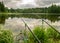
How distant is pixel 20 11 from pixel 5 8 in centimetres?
199

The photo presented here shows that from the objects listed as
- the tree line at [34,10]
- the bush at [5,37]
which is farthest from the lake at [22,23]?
the tree line at [34,10]

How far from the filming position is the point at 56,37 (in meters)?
8.59

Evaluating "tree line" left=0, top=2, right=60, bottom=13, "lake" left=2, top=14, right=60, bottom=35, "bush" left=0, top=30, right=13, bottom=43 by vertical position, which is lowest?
"tree line" left=0, top=2, right=60, bottom=13

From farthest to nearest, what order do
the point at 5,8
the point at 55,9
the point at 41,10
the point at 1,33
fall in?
the point at 5,8, the point at 41,10, the point at 55,9, the point at 1,33

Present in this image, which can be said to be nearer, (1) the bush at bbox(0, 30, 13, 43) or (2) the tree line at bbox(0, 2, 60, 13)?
(1) the bush at bbox(0, 30, 13, 43)

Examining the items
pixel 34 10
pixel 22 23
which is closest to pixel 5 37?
pixel 22 23

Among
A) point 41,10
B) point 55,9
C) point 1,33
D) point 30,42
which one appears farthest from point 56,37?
point 41,10

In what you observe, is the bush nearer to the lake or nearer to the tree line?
the lake

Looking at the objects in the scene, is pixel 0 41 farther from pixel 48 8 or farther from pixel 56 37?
pixel 48 8

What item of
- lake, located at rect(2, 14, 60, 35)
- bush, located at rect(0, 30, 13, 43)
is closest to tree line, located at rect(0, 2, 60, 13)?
lake, located at rect(2, 14, 60, 35)

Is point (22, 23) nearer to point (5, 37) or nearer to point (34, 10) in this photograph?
point (34, 10)

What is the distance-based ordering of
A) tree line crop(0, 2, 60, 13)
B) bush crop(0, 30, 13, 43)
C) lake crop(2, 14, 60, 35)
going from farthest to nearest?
1. tree line crop(0, 2, 60, 13)
2. lake crop(2, 14, 60, 35)
3. bush crop(0, 30, 13, 43)

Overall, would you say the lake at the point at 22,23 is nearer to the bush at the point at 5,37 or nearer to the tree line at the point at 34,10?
the bush at the point at 5,37

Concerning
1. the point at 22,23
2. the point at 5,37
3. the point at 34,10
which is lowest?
the point at 34,10
